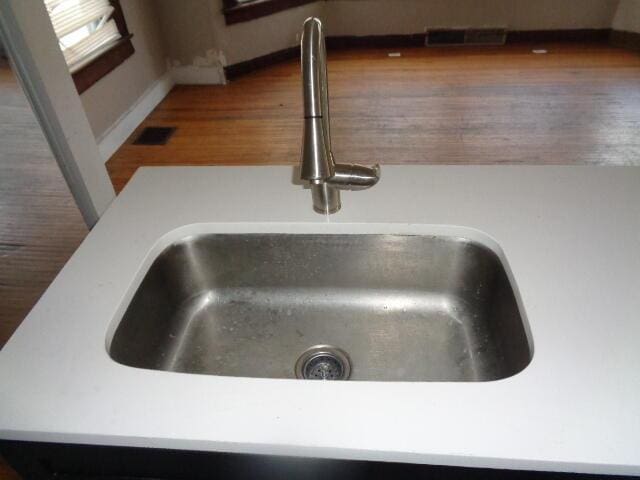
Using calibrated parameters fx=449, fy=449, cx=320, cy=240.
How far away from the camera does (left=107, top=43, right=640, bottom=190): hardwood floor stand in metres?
2.54

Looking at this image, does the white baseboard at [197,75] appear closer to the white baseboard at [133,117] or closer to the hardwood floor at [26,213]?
the white baseboard at [133,117]

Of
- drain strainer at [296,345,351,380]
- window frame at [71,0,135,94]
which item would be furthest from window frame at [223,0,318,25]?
drain strainer at [296,345,351,380]

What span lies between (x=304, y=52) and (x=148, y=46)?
3.14 metres

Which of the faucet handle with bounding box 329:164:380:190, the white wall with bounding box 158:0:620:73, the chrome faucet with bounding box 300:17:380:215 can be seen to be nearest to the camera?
the chrome faucet with bounding box 300:17:380:215

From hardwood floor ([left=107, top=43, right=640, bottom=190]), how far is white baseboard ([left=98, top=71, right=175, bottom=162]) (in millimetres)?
57

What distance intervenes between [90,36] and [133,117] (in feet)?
1.71

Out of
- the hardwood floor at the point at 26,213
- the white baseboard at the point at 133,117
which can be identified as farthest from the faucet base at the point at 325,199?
the white baseboard at the point at 133,117

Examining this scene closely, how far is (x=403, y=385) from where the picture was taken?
0.54 metres

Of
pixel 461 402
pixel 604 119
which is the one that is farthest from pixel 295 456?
pixel 604 119

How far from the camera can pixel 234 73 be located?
3717mm

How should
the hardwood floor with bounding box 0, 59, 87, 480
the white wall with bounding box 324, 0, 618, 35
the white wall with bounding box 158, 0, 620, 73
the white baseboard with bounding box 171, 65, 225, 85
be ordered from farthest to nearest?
the white wall with bounding box 324, 0, 618, 35 < the white baseboard with bounding box 171, 65, 225, 85 < the white wall with bounding box 158, 0, 620, 73 < the hardwood floor with bounding box 0, 59, 87, 480

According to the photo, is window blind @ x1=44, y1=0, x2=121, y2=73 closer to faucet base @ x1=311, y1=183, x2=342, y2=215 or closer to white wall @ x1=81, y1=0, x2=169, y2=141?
white wall @ x1=81, y1=0, x2=169, y2=141

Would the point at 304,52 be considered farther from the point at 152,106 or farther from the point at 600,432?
the point at 152,106

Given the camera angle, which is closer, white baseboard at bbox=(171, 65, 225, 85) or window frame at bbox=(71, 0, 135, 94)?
window frame at bbox=(71, 0, 135, 94)
